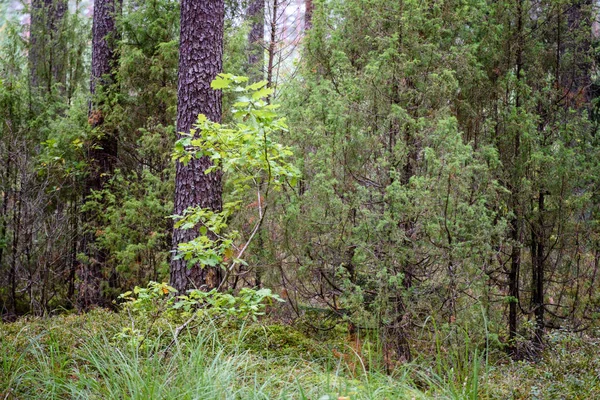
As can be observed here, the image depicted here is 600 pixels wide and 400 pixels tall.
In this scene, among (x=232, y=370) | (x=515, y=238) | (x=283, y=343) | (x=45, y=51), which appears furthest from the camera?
(x=45, y=51)

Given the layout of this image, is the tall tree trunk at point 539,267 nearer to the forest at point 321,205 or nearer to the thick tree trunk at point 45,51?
the forest at point 321,205

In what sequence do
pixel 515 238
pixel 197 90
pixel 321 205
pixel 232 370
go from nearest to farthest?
pixel 232 370, pixel 321 205, pixel 197 90, pixel 515 238

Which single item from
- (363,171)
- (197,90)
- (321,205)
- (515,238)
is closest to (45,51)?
(197,90)

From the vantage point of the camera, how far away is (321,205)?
5344 millimetres

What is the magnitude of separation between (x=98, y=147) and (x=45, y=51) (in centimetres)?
231

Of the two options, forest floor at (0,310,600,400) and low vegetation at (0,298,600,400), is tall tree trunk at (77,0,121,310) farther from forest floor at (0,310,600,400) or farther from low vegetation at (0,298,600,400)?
forest floor at (0,310,600,400)

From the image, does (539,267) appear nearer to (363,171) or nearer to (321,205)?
(363,171)

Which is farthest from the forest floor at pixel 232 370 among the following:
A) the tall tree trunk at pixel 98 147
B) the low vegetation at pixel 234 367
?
the tall tree trunk at pixel 98 147

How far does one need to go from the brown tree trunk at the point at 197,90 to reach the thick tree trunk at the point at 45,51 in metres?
3.76

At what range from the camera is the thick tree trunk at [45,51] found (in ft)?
28.9

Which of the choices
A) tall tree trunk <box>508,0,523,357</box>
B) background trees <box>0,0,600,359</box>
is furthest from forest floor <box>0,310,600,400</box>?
tall tree trunk <box>508,0,523,357</box>

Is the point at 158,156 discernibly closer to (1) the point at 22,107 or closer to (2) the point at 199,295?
(1) the point at 22,107

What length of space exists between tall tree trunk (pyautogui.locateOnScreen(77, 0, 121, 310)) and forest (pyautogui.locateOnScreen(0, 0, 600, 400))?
0.11 ft

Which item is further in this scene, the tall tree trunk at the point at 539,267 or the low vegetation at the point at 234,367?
the tall tree trunk at the point at 539,267
